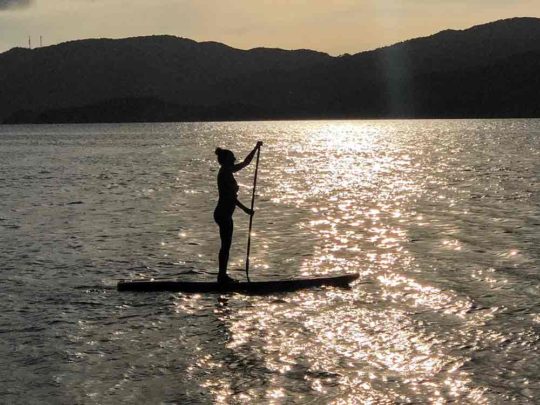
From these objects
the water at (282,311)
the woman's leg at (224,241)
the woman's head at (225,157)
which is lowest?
the water at (282,311)

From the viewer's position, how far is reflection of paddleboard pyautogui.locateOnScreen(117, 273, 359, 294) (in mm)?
18281

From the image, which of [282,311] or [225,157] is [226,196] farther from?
[282,311]

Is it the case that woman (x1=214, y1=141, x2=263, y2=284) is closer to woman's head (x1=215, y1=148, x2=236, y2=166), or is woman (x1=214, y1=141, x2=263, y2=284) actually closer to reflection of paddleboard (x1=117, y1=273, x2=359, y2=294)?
woman's head (x1=215, y1=148, x2=236, y2=166)

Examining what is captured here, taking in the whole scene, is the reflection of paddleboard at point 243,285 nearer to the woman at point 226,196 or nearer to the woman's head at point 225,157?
the woman at point 226,196

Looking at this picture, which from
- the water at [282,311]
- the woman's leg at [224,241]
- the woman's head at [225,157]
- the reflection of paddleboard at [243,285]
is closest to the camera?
the water at [282,311]

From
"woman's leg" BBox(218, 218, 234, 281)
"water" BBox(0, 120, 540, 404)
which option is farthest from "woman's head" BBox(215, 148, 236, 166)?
"water" BBox(0, 120, 540, 404)

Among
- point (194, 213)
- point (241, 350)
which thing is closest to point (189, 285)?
point (241, 350)

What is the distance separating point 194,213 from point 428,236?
13.1m

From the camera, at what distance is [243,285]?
1834 centimetres

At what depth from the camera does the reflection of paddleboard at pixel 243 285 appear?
18.3m

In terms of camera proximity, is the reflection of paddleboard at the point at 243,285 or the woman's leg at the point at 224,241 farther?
the woman's leg at the point at 224,241

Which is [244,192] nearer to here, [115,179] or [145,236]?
[115,179]

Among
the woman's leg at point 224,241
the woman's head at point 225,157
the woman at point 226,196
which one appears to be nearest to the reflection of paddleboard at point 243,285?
the woman at point 226,196

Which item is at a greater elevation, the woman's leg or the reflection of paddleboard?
the woman's leg
